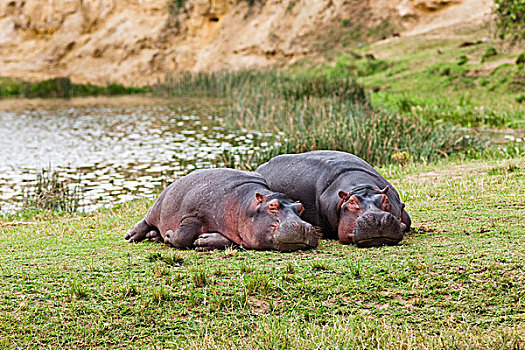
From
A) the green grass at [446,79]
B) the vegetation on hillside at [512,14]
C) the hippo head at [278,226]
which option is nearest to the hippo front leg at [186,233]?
the hippo head at [278,226]

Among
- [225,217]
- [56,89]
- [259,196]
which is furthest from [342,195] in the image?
[56,89]

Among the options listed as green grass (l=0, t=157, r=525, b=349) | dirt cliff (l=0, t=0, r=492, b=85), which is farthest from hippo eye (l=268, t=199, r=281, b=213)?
dirt cliff (l=0, t=0, r=492, b=85)

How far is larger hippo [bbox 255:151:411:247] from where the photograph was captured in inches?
184

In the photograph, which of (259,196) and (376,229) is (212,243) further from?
(376,229)

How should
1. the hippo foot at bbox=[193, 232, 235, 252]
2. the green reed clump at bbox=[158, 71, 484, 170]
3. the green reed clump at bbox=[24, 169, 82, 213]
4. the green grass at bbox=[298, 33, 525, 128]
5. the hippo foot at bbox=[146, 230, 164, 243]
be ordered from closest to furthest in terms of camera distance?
the hippo foot at bbox=[193, 232, 235, 252] → the hippo foot at bbox=[146, 230, 164, 243] → the green reed clump at bbox=[24, 169, 82, 213] → the green reed clump at bbox=[158, 71, 484, 170] → the green grass at bbox=[298, 33, 525, 128]

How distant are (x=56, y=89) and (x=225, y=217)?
32306mm

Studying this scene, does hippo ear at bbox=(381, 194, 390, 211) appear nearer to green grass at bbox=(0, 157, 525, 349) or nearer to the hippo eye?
green grass at bbox=(0, 157, 525, 349)

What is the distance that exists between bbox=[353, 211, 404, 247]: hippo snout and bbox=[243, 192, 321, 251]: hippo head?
35 cm

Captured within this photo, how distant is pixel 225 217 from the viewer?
513 cm

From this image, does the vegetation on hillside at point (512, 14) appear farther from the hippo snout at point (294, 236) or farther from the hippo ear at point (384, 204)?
the hippo snout at point (294, 236)

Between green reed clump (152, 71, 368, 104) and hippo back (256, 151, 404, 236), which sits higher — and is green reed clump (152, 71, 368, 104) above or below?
below

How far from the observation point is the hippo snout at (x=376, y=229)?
15.2 ft

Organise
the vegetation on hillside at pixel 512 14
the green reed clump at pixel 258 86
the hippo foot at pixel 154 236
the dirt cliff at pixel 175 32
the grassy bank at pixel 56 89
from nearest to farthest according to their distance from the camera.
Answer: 1. the hippo foot at pixel 154 236
2. the vegetation on hillside at pixel 512 14
3. the green reed clump at pixel 258 86
4. the dirt cliff at pixel 175 32
5. the grassy bank at pixel 56 89

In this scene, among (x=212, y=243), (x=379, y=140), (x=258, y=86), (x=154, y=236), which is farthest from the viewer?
(x=258, y=86)
